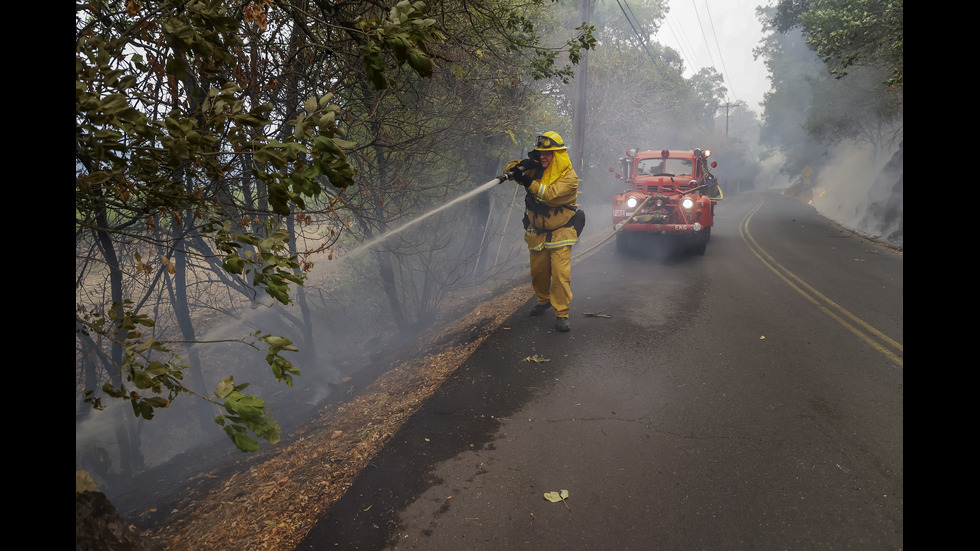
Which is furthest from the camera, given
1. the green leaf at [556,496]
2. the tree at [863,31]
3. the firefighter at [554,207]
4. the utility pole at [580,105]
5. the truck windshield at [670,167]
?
the utility pole at [580,105]

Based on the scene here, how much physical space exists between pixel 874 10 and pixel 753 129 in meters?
159

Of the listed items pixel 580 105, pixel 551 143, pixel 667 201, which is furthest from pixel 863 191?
pixel 551 143

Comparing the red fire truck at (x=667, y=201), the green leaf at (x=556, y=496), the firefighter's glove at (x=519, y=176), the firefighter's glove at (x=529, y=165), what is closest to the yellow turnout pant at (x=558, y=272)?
the firefighter's glove at (x=519, y=176)

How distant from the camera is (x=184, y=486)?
553 cm

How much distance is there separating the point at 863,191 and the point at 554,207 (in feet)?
112

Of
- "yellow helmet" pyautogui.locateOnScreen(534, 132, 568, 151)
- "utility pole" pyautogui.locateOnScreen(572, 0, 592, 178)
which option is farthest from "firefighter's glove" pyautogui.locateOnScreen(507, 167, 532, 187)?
"utility pole" pyautogui.locateOnScreen(572, 0, 592, 178)

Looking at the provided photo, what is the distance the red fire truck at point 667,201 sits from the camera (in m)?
11.7

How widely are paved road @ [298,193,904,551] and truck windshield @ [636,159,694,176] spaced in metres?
5.59

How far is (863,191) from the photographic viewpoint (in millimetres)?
32781

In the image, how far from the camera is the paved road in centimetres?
327

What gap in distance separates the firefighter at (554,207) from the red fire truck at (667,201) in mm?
5224

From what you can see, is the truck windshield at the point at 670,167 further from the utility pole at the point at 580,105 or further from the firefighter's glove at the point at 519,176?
the firefighter's glove at the point at 519,176
